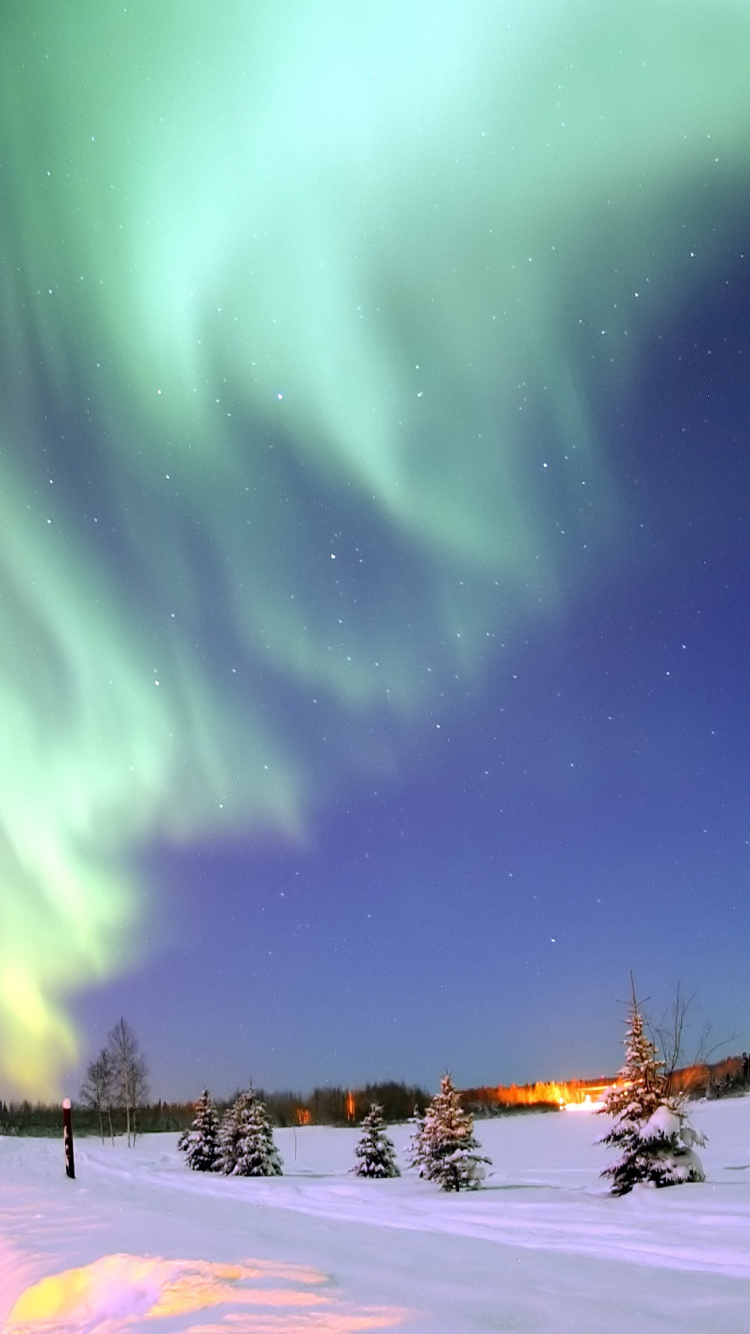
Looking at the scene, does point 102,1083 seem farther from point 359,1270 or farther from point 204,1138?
point 359,1270

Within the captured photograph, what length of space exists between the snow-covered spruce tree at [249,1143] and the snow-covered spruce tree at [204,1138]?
2731mm

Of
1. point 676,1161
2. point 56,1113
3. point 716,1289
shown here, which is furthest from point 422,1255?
point 56,1113

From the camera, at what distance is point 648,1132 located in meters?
19.0

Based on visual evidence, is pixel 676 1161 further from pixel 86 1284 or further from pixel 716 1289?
pixel 86 1284

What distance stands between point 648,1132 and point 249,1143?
19433 mm

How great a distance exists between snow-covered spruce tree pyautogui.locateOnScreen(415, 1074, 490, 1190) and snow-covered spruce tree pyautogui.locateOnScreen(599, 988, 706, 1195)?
19.1ft

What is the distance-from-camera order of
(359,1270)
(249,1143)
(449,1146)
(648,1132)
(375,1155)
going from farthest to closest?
(249,1143) < (375,1155) < (449,1146) < (648,1132) < (359,1270)

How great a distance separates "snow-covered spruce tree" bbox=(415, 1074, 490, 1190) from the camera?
969 inches

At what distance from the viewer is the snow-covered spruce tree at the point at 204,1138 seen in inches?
1519

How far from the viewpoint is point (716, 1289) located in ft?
20.1

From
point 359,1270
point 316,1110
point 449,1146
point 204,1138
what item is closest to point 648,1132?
point 449,1146

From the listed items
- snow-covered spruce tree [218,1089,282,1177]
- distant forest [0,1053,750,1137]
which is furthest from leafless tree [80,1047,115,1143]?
snow-covered spruce tree [218,1089,282,1177]

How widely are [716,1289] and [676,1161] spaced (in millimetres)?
14798

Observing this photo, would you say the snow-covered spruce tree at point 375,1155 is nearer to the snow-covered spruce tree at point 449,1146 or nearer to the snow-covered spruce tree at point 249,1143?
the snow-covered spruce tree at point 249,1143
